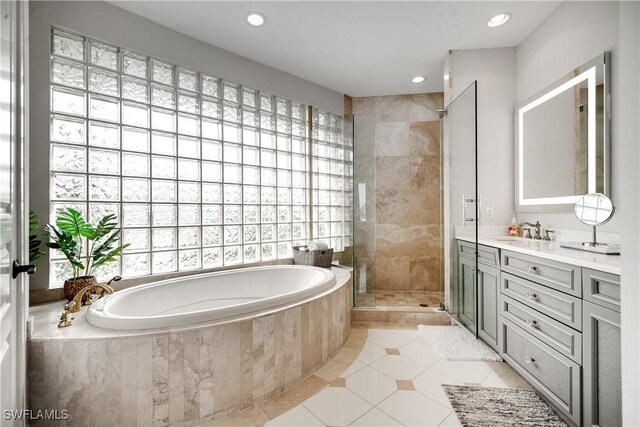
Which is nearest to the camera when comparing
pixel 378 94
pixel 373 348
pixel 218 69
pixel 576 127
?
pixel 576 127

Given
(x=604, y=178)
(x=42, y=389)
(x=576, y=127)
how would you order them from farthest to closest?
1. (x=576, y=127)
2. (x=604, y=178)
3. (x=42, y=389)

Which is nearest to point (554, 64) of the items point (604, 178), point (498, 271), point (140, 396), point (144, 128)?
point (604, 178)

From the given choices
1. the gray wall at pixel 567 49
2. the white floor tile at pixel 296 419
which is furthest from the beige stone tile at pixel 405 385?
the gray wall at pixel 567 49

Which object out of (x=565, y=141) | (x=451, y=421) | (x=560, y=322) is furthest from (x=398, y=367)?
(x=565, y=141)

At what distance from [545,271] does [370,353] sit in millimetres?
1297

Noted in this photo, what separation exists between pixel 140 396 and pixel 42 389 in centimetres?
42

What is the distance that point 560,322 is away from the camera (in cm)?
139

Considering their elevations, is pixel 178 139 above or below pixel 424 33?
below

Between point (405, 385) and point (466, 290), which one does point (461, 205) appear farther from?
point (405, 385)

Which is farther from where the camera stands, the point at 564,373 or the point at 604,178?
the point at 604,178

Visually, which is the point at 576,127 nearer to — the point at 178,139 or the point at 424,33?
the point at 424,33

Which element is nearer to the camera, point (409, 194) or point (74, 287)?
point (74, 287)

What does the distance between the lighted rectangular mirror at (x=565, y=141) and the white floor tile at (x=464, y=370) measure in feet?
4.12

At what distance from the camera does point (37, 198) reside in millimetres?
1766
